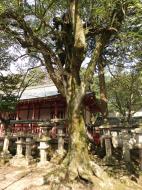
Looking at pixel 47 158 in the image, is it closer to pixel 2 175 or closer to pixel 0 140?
pixel 2 175

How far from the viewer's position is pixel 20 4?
12.0 meters

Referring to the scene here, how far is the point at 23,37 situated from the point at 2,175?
21.8ft

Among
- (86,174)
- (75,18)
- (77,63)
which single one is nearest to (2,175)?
(86,174)

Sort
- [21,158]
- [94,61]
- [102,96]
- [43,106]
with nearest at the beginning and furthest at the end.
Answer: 1. [94,61]
2. [21,158]
3. [102,96]
4. [43,106]

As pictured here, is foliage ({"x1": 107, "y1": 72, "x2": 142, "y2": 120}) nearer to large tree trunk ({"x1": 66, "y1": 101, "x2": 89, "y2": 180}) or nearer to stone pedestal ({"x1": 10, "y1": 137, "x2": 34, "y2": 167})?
stone pedestal ({"x1": 10, "y1": 137, "x2": 34, "y2": 167})

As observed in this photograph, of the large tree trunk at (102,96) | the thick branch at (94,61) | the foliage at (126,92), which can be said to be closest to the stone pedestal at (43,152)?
the thick branch at (94,61)

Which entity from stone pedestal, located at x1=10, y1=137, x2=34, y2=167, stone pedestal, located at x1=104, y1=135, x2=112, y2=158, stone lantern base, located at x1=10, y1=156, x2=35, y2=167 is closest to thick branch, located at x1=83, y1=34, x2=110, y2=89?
stone pedestal, located at x1=104, y1=135, x2=112, y2=158

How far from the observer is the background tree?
1079cm

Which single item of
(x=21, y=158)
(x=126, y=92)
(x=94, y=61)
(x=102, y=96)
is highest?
(x=126, y=92)

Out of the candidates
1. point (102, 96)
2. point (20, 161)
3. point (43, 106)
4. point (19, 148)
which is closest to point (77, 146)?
point (20, 161)

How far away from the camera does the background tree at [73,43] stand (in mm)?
10789

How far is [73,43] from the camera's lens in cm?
1212

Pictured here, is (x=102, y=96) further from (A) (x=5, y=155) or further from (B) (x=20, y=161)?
(A) (x=5, y=155)

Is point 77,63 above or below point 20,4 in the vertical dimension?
below
